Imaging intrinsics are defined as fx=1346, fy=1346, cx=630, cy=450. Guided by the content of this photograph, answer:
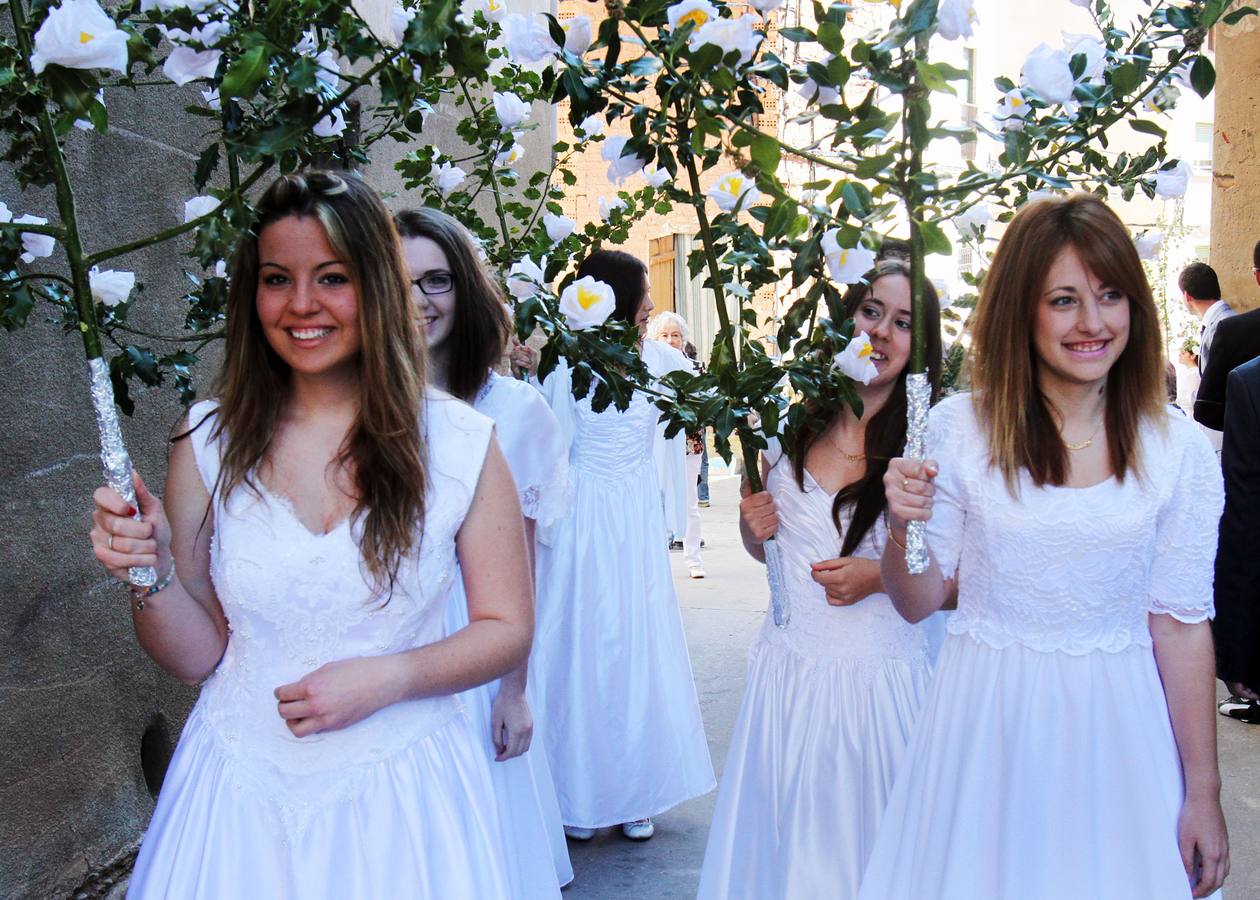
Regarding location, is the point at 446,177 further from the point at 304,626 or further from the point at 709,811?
the point at 709,811

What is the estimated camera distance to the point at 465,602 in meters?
3.20

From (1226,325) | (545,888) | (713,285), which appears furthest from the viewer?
(1226,325)

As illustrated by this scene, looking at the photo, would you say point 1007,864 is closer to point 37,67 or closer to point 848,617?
point 848,617

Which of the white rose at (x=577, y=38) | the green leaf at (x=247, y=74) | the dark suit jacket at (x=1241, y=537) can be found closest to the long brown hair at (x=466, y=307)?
the white rose at (x=577, y=38)

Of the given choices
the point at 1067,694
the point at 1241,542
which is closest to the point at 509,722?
the point at 1067,694

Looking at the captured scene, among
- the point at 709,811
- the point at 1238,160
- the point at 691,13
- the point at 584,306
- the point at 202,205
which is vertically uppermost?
the point at 1238,160

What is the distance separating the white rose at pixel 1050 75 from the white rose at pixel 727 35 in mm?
495

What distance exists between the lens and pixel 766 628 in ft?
Answer: 11.2

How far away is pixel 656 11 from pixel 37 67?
3.33 ft

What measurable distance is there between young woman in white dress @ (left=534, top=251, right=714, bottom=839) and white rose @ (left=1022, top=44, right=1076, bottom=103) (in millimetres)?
2682

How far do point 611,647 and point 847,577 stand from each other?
6.95 ft

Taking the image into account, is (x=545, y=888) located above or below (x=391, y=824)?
below

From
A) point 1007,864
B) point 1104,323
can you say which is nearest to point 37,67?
point 1104,323

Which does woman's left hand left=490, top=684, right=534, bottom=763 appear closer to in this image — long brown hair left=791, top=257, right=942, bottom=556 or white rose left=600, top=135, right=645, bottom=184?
long brown hair left=791, top=257, right=942, bottom=556
